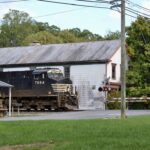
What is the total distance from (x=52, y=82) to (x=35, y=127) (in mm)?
28575

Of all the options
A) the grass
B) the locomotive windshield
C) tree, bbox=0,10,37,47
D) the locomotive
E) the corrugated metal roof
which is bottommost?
the grass

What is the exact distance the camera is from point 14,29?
4469 inches

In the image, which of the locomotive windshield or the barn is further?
the barn

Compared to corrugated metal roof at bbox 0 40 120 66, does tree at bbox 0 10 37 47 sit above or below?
above

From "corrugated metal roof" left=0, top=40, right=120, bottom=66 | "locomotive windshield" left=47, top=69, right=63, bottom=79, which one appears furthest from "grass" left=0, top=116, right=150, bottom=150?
"corrugated metal roof" left=0, top=40, right=120, bottom=66

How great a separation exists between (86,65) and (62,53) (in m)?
4.13

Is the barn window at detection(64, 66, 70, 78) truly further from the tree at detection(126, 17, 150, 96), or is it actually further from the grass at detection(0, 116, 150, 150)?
the grass at detection(0, 116, 150, 150)

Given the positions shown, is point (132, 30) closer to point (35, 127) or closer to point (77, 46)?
point (77, 46)

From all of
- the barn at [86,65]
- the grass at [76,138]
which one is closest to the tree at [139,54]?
the barn at [86,65]

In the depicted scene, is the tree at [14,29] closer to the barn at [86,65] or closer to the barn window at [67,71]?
the barn at [86,65]

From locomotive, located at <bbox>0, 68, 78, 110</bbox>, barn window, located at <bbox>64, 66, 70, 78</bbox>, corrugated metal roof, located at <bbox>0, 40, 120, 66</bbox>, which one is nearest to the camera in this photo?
locomotive, located at <bbox>0, 68, 78, 110</bbox>

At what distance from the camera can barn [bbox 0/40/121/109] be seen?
55.0 m

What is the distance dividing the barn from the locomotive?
11.8 feet

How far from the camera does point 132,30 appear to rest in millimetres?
60531
